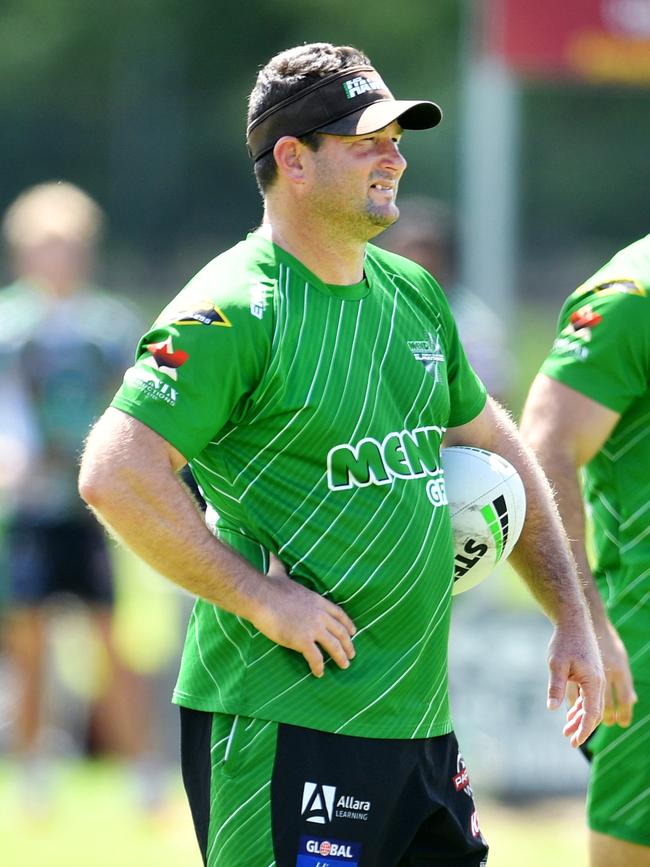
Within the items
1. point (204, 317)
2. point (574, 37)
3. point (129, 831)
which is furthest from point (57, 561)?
point (204, 317)

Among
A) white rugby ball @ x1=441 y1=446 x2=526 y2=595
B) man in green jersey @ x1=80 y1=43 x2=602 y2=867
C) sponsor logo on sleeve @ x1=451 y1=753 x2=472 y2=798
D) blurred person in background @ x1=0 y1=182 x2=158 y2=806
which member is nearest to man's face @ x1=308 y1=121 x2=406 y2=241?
man in green jersey @ x1=80 y1=43 x2=602 y2=867

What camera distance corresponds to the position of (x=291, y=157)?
3.44m

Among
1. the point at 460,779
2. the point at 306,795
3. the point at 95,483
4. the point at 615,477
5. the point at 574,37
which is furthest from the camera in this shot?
the point at 574,37

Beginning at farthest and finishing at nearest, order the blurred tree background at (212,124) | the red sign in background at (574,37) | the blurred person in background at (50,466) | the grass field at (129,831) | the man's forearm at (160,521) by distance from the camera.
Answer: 1. the blurred tree background at (212,124)
2. the red sign in background at (574,37)
3. the blurred person in background at (50,466)
4. the grass field at (129,831)
5. the man's forearm at (160,521)

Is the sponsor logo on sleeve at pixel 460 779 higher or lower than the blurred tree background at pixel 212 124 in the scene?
lower

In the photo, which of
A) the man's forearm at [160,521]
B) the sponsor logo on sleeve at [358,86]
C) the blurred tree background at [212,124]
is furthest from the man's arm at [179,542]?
the blurred tree background at [212,124]

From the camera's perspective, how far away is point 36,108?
38281mm

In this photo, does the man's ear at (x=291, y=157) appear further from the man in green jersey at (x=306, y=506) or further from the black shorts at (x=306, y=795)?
the black shorts at (x=306, y=795)

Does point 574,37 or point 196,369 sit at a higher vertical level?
point 574,37

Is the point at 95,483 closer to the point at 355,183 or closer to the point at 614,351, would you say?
the point at 355,183

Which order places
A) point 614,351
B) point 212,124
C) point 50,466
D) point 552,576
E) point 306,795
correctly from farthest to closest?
point 212,124
point 50,466
point 614,351
point 552,576
point 306,795

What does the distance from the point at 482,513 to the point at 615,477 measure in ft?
1.85

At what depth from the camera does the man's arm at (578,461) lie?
383 centimetres

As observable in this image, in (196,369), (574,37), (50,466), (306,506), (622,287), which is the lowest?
(306,506)
